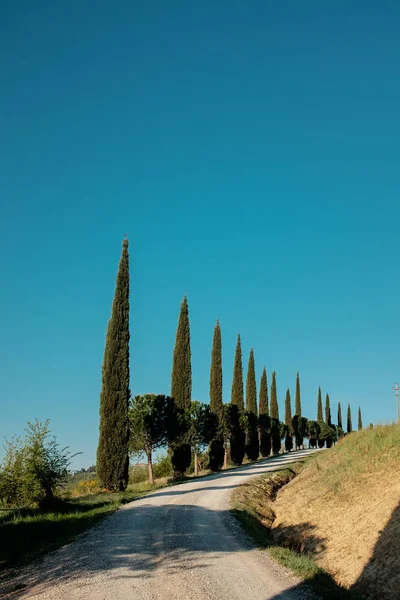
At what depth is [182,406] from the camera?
37.9 m

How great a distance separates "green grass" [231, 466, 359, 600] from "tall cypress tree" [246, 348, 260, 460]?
1685cm

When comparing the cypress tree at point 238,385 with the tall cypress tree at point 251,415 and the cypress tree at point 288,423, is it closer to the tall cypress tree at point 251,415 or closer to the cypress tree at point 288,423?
the tall cypress tree at point 251,415

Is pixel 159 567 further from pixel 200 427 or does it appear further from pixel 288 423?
pixel 288 423

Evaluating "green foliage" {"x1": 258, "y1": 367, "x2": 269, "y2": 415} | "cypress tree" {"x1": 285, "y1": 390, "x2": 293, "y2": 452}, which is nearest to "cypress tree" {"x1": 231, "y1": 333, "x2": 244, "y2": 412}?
"green foliage" {"x1": 258, "y1": 367, "x2": 269, "y2": 415}

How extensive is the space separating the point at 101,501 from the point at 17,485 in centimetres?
368

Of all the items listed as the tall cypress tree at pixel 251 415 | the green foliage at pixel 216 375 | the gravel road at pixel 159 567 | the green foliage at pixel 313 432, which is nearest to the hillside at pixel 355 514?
the gravel road at pixel 159 567

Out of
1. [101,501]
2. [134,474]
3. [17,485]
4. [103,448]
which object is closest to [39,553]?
[17,485]

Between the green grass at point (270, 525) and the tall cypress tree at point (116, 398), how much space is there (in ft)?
22.1

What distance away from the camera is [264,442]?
6228 cm

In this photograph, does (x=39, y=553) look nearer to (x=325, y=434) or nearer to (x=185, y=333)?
(x=185, y=333)

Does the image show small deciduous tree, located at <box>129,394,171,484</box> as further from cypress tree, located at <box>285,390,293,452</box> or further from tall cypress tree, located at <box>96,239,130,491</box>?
cypress tree, located at <box>285,390,293,452</box>

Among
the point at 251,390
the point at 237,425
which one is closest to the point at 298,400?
the point at 251,390

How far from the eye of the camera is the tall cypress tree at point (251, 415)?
2136 inches

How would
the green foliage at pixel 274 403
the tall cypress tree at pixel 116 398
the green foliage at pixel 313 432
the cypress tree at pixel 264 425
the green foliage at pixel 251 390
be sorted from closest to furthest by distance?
the tall cypress tree at pixel 116 398 < the green foliage at pixel 251 390 < the cypress tree at pixel 264 425 < the green foliage at pixel 274 403 < the green foliage at pixel 313 432
